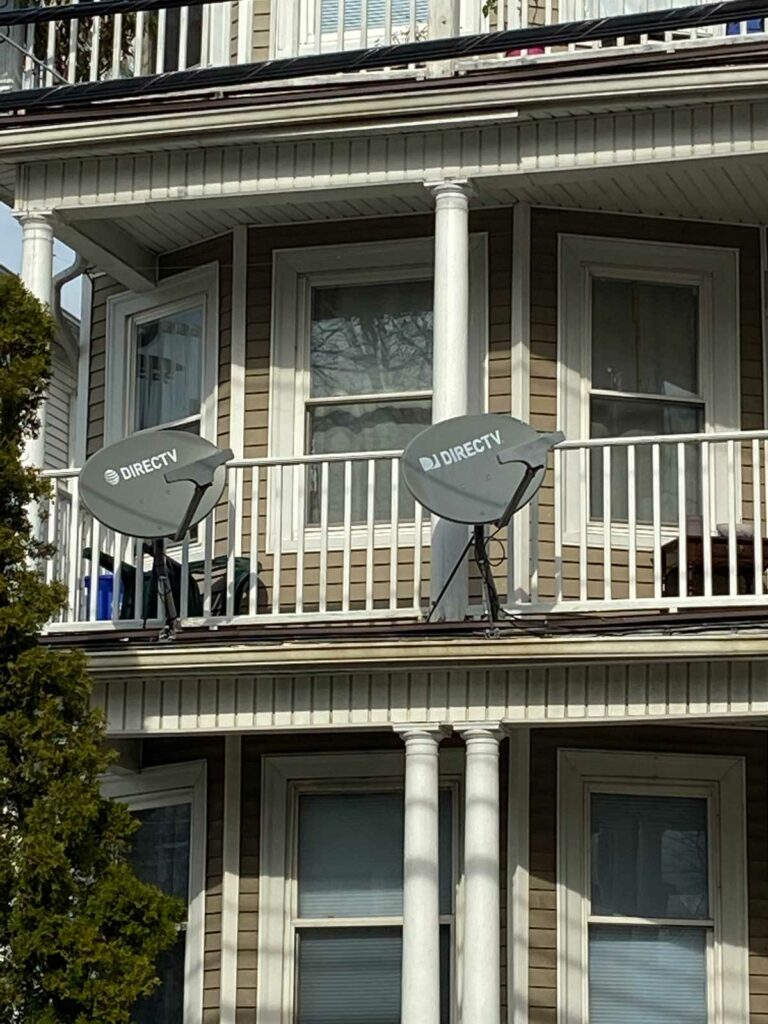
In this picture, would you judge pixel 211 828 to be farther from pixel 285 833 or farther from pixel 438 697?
pixel 438 697

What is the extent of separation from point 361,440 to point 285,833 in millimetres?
2552

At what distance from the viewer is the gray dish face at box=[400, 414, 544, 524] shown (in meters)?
12.9

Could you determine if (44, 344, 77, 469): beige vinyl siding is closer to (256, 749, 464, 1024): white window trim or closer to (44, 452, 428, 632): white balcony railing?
(44, 452, 428, 632): white balcony railing

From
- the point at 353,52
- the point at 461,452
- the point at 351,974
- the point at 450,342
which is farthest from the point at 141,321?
the point at 351,974

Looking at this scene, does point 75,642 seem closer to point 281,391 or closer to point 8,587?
point 8,587

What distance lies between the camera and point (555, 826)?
46.9ft

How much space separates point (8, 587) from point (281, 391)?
3771 millimetres

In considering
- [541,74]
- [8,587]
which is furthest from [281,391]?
[8,587]

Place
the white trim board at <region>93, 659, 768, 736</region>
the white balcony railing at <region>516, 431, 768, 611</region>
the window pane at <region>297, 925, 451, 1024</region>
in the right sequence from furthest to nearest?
the window pane at <region>297, 925, 451, 1024</region> < the white balcony railing at <region>516, 431, 768, 611</region> < the white trim board at <region>93, 659, 768, 736</region>

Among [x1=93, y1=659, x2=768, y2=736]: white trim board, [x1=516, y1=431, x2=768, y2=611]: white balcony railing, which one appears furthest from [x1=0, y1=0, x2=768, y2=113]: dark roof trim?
[x1=93, y1=659, x2=768, y2=736]: white trim board

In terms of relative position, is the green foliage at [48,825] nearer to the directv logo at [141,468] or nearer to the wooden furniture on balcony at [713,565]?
the directv logo at [141,468]

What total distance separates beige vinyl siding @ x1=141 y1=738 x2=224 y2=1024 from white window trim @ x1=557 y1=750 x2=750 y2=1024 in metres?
2.09

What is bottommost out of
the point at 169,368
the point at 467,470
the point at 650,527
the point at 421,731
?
the point at 421,731

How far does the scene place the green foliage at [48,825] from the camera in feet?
37.7
